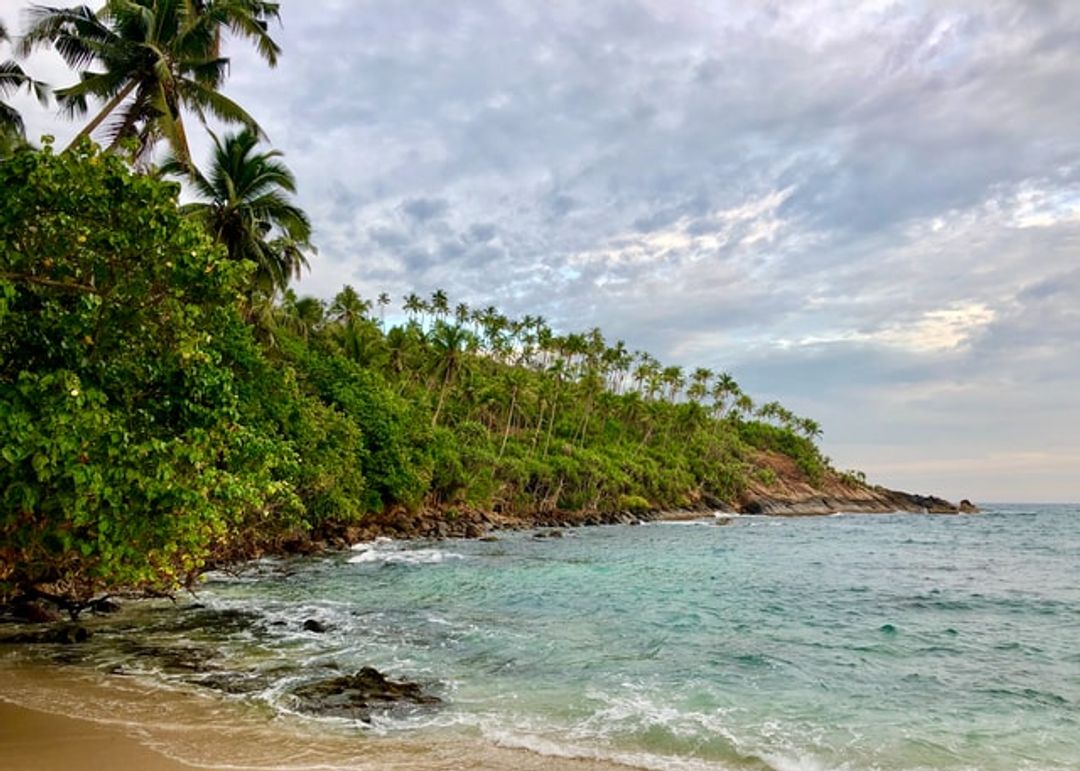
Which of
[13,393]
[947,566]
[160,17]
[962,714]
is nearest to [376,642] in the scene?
[13,393]

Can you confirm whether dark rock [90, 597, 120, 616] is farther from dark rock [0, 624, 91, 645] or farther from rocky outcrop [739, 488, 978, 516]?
rocky outcrop [739, 488, 978, 516]

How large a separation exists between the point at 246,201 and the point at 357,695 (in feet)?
69.9

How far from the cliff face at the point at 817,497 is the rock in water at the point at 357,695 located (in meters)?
85.9

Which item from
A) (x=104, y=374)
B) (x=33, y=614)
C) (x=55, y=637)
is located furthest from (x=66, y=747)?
(x=33, y=614)

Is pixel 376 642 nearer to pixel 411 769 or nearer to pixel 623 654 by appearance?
pixel 623 654

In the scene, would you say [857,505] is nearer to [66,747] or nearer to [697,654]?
[697,654]

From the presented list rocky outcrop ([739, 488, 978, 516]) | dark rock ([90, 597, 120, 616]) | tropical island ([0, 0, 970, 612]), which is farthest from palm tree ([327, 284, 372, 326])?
rocky outcrop ([739, 488, 978, 516])

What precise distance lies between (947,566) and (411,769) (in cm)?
3027

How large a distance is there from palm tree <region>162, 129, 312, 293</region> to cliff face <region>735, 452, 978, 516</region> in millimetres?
76030

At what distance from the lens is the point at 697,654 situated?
42.8 feet

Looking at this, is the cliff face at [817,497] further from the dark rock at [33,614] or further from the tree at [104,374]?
the tree at [104,374]

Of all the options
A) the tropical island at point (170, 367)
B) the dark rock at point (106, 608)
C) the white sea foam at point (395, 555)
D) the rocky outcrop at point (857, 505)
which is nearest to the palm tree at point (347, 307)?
the tropical island at point (170, 367)

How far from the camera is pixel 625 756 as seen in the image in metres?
7.65

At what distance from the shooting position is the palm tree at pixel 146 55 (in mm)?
18422
